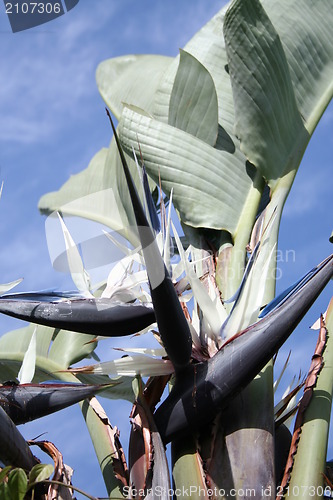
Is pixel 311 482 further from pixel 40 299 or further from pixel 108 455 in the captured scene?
pixel 40 299

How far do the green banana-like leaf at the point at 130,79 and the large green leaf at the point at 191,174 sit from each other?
0.63m

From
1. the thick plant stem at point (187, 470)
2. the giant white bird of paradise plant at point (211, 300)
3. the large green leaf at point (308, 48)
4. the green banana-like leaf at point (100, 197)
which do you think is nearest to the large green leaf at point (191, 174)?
the giant white bird of paradise plant at point (211, 300)

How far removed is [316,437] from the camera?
152 cm

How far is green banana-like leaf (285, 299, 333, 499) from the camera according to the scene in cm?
147

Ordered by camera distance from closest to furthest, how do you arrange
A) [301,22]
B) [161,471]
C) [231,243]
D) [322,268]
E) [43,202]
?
[161,471]
[322,268]
[231,243]
[301,22]
[43,202]

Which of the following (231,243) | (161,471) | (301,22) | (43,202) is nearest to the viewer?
(161,471)

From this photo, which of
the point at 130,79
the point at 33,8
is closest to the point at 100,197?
A: the point at 130,79

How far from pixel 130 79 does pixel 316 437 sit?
1650 millimetres

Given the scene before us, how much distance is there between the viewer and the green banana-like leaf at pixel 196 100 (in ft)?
6.89

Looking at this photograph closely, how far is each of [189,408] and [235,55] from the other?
1.00m

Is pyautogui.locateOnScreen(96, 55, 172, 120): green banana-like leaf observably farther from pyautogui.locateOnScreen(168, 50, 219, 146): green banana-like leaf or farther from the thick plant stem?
the thick plant stem

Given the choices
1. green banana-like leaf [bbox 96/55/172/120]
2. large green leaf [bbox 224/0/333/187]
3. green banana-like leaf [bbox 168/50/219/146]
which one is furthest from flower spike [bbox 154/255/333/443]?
green banana-like leaf [bbox 96/55/172/120]

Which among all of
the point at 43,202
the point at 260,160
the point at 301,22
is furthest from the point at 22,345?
the point at 301,22

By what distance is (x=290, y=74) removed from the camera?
214 centimetres
